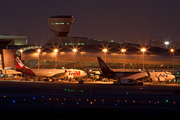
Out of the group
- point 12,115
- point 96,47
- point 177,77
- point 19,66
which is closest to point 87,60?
point 96,47

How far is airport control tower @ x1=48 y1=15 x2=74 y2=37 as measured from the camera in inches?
6949

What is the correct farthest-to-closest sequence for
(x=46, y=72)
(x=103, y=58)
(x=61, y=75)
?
(x=103, y=58) → (x=46, y=72) → (x=61, y=75)

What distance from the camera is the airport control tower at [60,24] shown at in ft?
579

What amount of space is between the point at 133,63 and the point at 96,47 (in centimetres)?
1893

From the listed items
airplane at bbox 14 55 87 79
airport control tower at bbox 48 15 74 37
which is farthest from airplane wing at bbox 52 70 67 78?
airport control tower at bbox 48 15 74 37

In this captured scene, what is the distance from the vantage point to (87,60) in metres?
122

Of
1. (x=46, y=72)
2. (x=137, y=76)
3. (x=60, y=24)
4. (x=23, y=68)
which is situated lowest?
(x=137, y=76)

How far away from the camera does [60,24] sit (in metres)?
177

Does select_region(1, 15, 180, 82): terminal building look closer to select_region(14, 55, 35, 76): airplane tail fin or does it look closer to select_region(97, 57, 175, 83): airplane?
select_region(14, 55, 35, 76): airplane tail fin

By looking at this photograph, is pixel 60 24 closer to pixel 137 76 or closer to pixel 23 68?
pixel 23 68

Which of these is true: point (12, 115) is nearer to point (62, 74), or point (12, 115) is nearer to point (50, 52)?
point (62, 74)

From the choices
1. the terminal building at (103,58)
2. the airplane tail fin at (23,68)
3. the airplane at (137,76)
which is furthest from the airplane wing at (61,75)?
the terminal building at (103,58)

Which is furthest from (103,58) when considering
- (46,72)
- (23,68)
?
(23,68)

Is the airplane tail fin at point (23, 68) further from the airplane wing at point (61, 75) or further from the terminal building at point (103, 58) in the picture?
the terminal building at point (103, 58)
